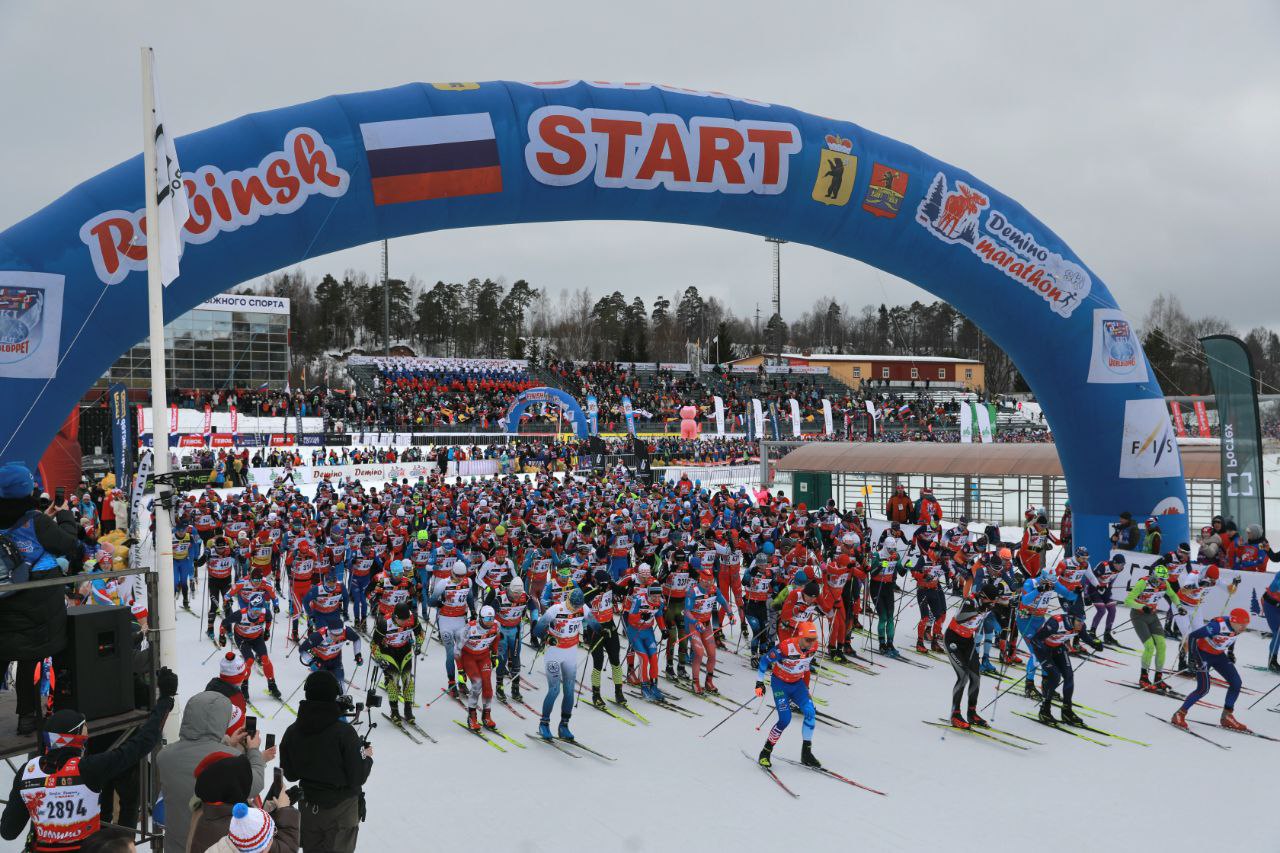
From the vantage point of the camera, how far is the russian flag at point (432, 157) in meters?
10.8

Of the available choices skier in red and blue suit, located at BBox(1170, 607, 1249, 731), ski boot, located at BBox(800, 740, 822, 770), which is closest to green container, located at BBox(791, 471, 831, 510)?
skier in red and blue suit, located at BBox(1170, 607, 1249, 731)

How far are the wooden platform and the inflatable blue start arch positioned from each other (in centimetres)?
465

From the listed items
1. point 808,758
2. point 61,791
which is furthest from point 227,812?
point 808,758

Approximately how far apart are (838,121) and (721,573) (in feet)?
23.2

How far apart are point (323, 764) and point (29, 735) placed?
1.66m

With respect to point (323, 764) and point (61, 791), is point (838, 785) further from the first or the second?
point (61, 791)

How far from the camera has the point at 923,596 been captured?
41.8 feet

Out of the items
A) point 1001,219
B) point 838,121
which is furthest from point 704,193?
point 1001,219

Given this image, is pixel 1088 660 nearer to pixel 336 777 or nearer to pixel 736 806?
pixel 736 806

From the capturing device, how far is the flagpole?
5875mm

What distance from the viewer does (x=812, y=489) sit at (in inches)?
1085

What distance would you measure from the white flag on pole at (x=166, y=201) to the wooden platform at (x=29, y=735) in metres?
3.01

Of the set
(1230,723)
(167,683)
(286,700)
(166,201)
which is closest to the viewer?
(167,683)

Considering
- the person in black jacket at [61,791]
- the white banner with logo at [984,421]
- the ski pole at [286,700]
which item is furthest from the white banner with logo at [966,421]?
the person in black jacket at [61,791]
